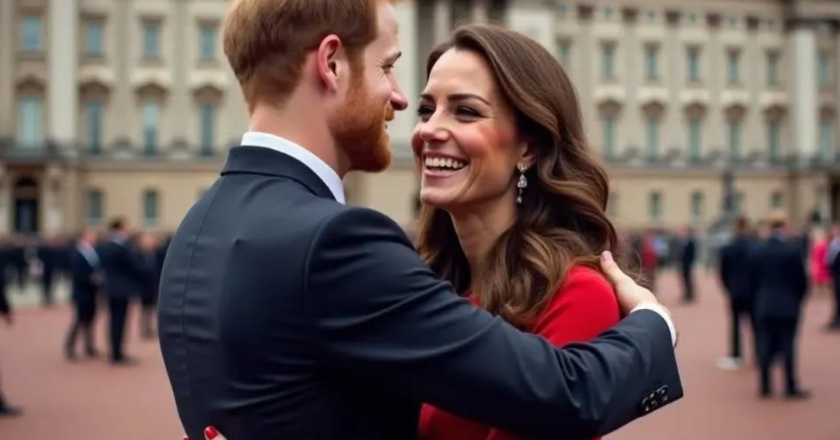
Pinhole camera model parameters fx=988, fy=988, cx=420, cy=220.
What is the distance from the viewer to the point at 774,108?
53.8 metres

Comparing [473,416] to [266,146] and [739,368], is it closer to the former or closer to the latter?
[266,146]

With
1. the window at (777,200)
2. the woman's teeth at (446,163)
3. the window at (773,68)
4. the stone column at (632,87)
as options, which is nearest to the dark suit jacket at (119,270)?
the woman's teeth at (446,163)

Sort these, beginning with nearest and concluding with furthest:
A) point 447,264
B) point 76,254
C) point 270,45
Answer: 1. point 270,45
2. point 447,264
3. point 76,254

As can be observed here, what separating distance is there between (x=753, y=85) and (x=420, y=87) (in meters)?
20.2

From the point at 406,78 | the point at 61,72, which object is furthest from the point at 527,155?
the point at 61,72

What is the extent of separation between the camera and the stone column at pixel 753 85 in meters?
53.2

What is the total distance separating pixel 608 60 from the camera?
51.5 metres

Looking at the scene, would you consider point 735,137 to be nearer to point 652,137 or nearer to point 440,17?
point 652,137

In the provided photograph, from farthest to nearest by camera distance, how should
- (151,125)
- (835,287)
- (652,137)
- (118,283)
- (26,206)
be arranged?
(652,137) → (151,125) → (26,206) → (835,287) → (118,283)

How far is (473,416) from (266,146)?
0.62 metres

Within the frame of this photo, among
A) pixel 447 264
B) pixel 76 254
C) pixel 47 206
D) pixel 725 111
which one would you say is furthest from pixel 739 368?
pixel 725 111

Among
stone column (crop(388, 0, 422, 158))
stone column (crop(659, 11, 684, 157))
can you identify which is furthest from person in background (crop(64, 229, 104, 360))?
stone column (crop(659, 11, 684, 157))

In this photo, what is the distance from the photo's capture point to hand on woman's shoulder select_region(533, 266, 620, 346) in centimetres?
188

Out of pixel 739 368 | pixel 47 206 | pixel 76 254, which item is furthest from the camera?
pixel 47 206
